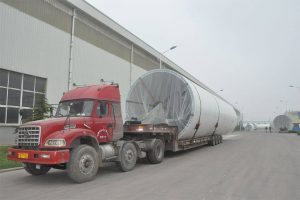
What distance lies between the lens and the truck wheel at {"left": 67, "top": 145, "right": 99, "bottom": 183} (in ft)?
28.8

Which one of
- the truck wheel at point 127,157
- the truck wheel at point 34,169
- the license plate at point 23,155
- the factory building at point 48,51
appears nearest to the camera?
the license plate at point 23,155

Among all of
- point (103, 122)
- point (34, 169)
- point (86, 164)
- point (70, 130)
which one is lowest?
point (34, 169)

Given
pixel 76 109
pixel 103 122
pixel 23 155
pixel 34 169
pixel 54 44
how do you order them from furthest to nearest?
pixel 54 44 → pixel 103 122 → pixel 76 109 → pixel 34 169 → pixel 23 155

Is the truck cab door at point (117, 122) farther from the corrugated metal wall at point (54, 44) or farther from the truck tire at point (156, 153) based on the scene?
the corrugated metal wall at point (54, 44)

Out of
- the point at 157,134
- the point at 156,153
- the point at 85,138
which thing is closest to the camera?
the point at 85,138

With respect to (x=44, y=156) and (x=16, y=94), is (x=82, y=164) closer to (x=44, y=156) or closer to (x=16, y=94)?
(x=44, y=156)

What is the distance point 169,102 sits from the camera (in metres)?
17.8

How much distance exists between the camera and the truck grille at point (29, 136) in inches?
343

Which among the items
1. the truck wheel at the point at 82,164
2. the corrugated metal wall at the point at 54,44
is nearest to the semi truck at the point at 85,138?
the truck wheel at the point at 82,164

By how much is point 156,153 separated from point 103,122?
11.7 ft

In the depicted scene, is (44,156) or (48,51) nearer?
(44,156)

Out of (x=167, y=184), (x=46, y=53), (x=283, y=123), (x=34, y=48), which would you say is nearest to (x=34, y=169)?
(x=167, y=184)

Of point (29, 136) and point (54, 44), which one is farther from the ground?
point (54, 44)

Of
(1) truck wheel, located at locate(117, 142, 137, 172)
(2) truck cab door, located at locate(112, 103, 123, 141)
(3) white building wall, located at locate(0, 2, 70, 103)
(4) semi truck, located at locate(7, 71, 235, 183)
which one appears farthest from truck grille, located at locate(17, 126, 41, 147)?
(3) white building wall, located at locate(0, 2, 70, 103)
